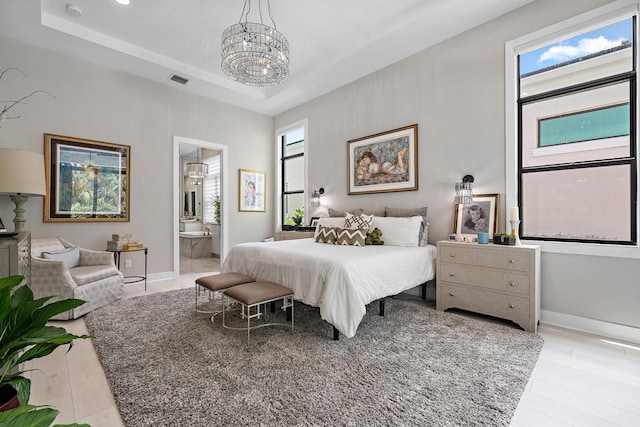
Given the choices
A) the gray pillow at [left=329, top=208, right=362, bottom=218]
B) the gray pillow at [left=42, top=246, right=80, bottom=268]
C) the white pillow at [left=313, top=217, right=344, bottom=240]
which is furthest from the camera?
the gray pillow at [left=329, top=208, right=362, bottom=218]

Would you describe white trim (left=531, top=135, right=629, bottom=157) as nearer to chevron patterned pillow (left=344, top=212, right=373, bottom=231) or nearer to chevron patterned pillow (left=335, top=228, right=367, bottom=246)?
chevron patterned pillow (left=344, top=212, right=373, bottom=231)

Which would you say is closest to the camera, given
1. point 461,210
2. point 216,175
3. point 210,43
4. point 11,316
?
point 11,316

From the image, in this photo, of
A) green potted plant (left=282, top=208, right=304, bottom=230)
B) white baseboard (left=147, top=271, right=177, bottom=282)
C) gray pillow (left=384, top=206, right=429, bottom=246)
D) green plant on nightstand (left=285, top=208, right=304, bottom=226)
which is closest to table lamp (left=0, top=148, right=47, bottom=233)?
white baseboard (left=147, top=271, right=177, bottom=282)

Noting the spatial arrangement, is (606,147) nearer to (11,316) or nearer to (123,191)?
(11,316)

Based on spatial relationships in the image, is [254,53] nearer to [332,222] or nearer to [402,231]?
[332,222]

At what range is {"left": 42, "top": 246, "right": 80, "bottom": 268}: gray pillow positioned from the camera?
3.30m

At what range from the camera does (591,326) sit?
269 cm

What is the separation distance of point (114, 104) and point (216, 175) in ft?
10.5

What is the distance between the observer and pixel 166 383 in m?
1.86

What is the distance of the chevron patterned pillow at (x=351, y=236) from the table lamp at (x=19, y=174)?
3.16 m

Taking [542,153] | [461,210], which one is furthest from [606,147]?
[461,210]

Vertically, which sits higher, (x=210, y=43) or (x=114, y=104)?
(x=210, y=43)

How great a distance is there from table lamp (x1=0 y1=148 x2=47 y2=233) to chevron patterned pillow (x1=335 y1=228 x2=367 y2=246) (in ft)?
10.4

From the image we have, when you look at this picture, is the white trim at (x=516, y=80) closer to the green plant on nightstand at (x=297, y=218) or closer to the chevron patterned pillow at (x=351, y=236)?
the chevron patterned pillow at (x=351, y=236)
